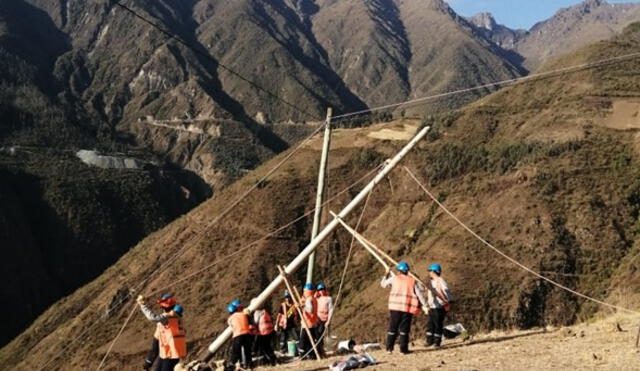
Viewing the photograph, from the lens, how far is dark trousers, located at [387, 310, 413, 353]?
1173 cm

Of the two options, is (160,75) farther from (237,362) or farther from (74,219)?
(237,362)

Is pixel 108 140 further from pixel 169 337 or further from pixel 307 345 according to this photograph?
pixel 169 337

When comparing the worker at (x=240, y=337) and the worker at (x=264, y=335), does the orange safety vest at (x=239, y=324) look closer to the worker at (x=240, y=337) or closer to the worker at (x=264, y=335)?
the worker at (x=240, y=337)

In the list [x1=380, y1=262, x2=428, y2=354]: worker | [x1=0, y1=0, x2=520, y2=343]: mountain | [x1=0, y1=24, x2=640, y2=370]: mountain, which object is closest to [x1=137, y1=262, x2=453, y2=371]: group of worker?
[x1=380, y1=262, x2=428, y2=354]: worker

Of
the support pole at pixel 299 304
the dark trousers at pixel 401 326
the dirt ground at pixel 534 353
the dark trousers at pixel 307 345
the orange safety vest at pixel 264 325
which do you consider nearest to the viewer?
the dirt ground at pixel 534 353

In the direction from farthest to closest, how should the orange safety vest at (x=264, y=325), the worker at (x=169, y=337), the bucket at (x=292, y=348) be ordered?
the bucket at (x=292, y=348) → the orange safety vest at (x=264, y=325) → the worker at (x=169, y=337)

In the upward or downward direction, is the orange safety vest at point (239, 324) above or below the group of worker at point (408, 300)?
below

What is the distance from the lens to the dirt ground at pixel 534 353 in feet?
32.9

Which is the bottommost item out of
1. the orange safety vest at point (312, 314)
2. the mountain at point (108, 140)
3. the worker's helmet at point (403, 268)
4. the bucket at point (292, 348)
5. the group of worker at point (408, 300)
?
the bucket at point (292, 348)

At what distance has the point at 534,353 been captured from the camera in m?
11.1

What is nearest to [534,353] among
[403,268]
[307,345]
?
[403,268]

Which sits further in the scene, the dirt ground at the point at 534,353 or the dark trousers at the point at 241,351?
the dark trousers at the point at 241,351

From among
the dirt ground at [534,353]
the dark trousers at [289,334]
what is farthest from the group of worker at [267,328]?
the dark trousers at [289,334]

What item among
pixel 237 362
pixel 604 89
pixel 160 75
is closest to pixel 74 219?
pixel 604 89
